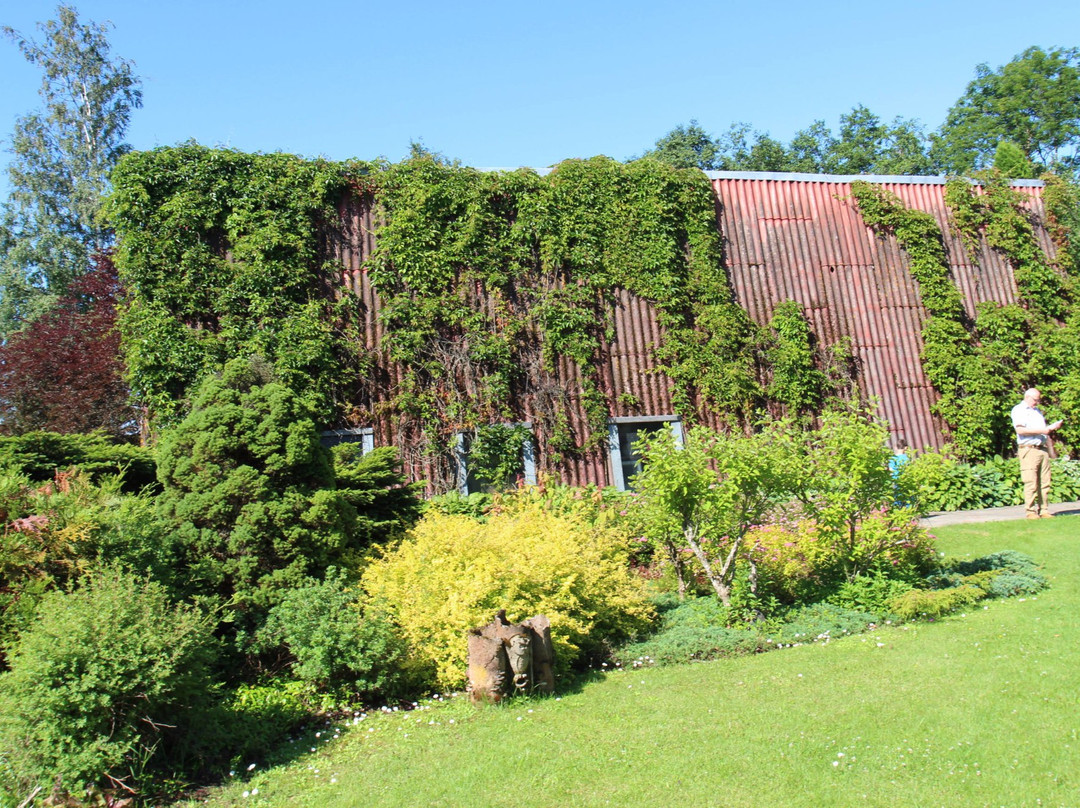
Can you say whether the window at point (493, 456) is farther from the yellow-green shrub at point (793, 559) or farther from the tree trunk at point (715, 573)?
the tree trunk at point (715, 573)

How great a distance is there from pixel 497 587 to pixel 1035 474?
27.3ft

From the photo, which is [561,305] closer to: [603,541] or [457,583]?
[603,541]

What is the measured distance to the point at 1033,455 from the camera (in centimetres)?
1087

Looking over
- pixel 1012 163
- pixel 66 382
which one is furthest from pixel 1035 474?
pixel 66 382

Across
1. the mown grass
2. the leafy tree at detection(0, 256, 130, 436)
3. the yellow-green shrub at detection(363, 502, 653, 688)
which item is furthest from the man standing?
the leafy tree at detection(0, 256, 130, 436)

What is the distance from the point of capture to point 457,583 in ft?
21.3

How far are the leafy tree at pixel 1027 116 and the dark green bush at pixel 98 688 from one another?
37134 millimetres

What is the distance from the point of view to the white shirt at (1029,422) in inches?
432

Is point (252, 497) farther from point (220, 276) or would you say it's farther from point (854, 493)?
point (220, 276)

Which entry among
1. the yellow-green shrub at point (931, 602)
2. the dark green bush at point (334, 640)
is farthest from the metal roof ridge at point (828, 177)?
the dark green bush at point (334, 640)

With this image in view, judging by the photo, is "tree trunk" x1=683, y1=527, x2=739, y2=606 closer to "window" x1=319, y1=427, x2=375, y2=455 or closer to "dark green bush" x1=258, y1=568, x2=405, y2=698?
"dark green bush" x1=258, y1=568, x2=405, y2=698

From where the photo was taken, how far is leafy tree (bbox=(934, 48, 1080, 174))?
3438 cm

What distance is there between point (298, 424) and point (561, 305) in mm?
6701

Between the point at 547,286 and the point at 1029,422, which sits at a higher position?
the point at 547,286
